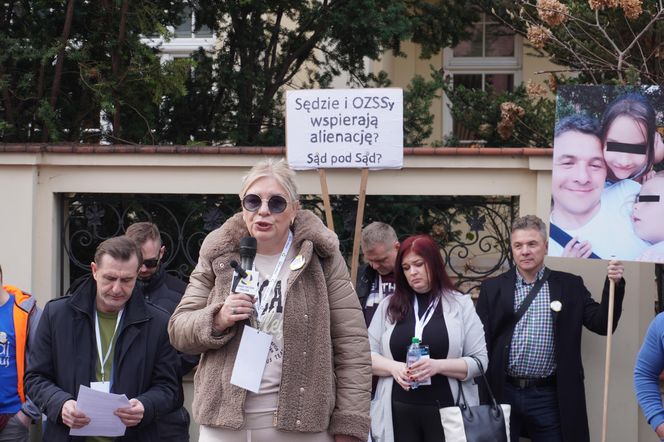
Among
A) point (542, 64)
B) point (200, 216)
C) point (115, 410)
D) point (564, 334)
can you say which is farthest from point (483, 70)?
point (115, 410)

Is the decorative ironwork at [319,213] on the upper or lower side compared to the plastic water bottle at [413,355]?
upper

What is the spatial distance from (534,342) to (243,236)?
262cm

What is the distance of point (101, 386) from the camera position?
5.30 meters

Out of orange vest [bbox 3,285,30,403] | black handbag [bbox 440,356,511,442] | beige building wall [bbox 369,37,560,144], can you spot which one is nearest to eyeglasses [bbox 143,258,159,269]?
orange vest [bbox 3,285,30,403]

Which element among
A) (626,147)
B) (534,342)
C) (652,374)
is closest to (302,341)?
(652,374)

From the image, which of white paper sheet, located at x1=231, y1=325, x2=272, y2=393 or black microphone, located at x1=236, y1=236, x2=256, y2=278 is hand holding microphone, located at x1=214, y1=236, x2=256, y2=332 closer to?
black microphone, located at x1=236, y1=236, x2=256, y2=278

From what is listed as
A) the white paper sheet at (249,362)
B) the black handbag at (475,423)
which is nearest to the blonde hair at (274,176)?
the white paper sheet at (249,362)

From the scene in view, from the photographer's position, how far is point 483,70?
1497cm

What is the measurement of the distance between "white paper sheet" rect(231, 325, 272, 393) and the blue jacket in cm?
110

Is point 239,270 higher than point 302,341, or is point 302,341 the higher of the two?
point 239,270

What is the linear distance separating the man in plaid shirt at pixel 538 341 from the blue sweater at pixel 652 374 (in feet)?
3.58

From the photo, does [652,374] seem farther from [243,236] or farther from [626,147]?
[243,236]

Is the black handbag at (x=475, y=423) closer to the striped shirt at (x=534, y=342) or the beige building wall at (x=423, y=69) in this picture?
the striped shirt at (x=534, y=342)

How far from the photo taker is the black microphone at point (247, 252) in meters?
4.34
